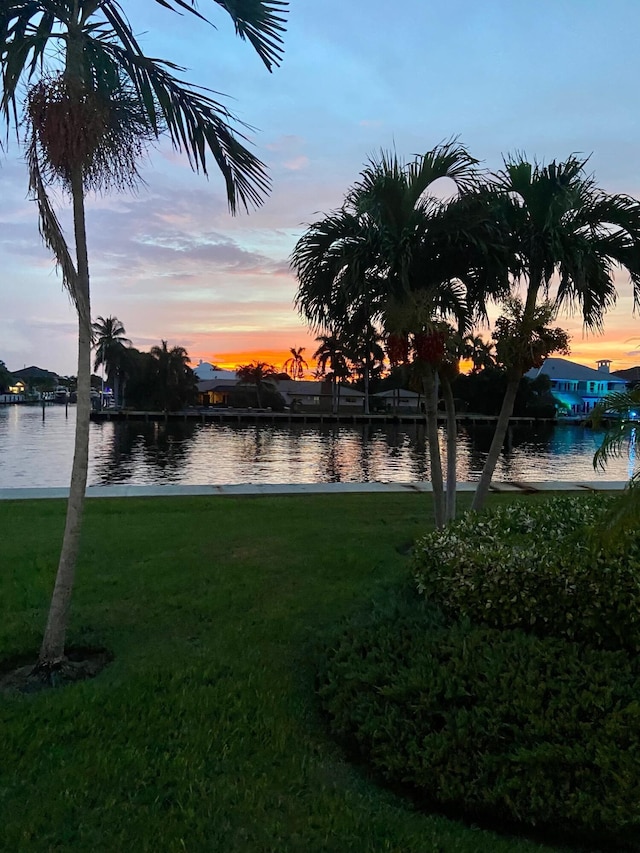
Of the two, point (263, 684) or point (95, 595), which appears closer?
point (263, 684)

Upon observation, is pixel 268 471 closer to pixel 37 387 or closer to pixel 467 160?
pixel 467 160

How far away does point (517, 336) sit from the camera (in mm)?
7324

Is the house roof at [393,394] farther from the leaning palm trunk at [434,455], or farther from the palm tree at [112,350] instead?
the leaning palm trunk at [434,455]

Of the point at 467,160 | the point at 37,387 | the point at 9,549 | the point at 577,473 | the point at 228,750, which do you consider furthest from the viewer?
the point at 37,387

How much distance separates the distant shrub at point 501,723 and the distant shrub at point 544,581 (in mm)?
198

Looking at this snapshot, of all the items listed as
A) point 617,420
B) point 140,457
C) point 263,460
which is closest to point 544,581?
point 617,420

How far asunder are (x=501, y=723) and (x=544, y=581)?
105 centimetres

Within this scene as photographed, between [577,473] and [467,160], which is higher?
[467,160]

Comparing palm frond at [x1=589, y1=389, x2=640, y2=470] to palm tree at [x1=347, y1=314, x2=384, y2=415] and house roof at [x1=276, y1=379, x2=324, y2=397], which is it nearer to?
palm tree at [x1=347, y1=314, x2=384, y2=415]

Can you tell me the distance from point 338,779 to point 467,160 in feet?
20.0

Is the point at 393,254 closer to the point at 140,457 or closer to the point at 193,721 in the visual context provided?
the point at 193,721

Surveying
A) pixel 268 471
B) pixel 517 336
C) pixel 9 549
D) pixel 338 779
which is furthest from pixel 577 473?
pixel 338 779

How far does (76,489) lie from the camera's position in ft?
14.8

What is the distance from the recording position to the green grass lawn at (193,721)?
2832mm
